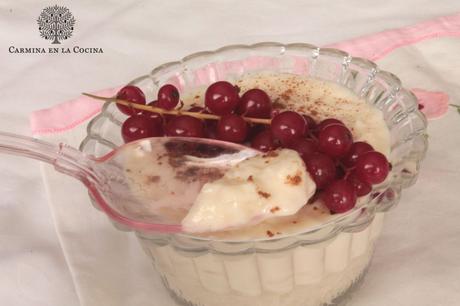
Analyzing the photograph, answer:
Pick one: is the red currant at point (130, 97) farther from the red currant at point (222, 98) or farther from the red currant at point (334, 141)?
the red currant at point (334, 141)

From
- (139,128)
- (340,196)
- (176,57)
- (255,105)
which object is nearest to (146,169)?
(139,128)

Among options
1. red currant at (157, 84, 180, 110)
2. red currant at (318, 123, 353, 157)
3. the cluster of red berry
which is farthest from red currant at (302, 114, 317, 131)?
red currant at (157, 84, 180, 110)

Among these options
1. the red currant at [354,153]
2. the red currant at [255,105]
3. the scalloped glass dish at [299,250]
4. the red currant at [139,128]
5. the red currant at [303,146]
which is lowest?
the scalloped glass dish at [299,250]

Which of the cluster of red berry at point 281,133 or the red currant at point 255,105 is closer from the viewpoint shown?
the cluster of red berry at point 281,133

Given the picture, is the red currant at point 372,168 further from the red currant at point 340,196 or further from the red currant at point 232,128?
the red currant at point 232,128

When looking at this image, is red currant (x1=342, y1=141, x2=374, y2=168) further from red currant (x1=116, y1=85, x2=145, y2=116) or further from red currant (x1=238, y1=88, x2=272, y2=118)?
red currant (x1=116, y1=85, x2=145, y2=116)

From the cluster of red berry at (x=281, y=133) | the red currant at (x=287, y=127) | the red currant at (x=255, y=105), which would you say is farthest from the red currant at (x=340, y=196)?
the red currant at (x=255, y=105)

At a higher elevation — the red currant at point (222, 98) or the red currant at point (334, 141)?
the red currant at point (222, 98)
